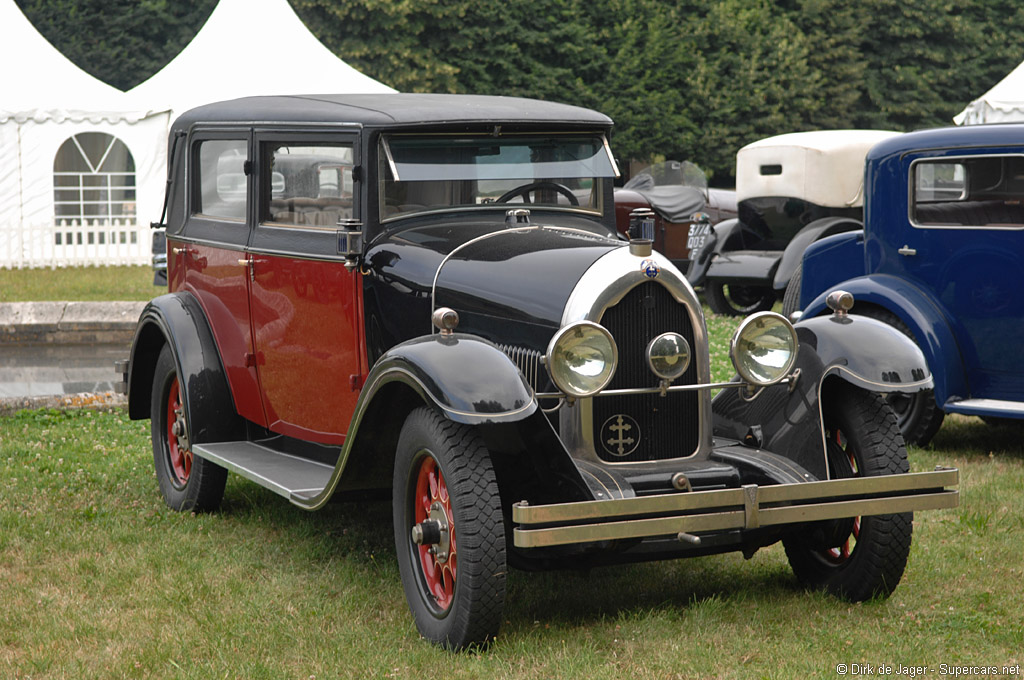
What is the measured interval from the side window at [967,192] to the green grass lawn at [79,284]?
9.54 metres

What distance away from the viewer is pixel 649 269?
13.3 ft

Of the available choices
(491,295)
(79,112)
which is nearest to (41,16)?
(79,112)

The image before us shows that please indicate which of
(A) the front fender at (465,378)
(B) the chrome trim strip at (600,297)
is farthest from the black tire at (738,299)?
(A) the front fender at (465,378)

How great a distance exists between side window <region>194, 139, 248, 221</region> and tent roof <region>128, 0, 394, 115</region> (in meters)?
11.1

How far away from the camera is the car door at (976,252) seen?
20.9ft

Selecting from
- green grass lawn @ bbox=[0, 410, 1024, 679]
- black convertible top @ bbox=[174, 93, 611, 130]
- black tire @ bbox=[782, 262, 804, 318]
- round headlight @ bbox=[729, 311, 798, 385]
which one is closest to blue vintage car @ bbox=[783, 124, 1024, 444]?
green grass lawn @ bbox=[0, 410, 1024, 679]

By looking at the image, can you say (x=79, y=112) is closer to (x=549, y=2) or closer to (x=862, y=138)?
(x=862, y=138)

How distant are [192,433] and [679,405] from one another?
246 cm

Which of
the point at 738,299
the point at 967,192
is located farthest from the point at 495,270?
the point at 738,299

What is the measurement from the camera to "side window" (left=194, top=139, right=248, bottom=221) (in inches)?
217

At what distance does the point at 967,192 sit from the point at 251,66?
1301 centimetres

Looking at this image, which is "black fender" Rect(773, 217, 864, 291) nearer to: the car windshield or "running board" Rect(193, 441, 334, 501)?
the car windshield

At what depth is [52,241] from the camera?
17016 mm

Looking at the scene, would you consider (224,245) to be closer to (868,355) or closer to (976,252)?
(868,355)
